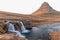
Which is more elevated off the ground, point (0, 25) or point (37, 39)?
point (0, 25)

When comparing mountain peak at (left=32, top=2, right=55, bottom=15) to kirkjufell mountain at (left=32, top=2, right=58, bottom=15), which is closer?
kirkjufell mountain at (left=32, top=2, right=58, bottom=15)

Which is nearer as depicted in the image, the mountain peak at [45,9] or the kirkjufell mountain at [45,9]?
the kirkjufell mountain at [45,9]

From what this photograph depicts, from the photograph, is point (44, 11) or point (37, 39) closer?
point (37, 39)

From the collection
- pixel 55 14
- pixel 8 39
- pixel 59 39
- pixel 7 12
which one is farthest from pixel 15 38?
pixel 55 14

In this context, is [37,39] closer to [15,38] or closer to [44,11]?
[15,38]

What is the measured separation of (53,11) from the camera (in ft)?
232

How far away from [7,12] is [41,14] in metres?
17.7

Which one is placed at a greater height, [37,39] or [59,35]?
[59,35]

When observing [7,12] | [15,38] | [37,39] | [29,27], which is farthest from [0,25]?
[7,12]

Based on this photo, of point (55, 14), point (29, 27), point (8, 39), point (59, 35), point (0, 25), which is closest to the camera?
point (8, 39)

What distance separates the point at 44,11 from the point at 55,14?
6.02 metres

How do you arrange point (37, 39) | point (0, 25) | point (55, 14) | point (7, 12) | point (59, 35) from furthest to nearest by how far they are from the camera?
1. point (55, 14)
2. point (7, 12)
3. point (0, 25)
4. point (37, 39)
5. point (59, 35)

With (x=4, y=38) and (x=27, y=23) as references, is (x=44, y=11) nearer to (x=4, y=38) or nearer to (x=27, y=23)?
(x=27, y=23)

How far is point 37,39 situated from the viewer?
2036 cm
